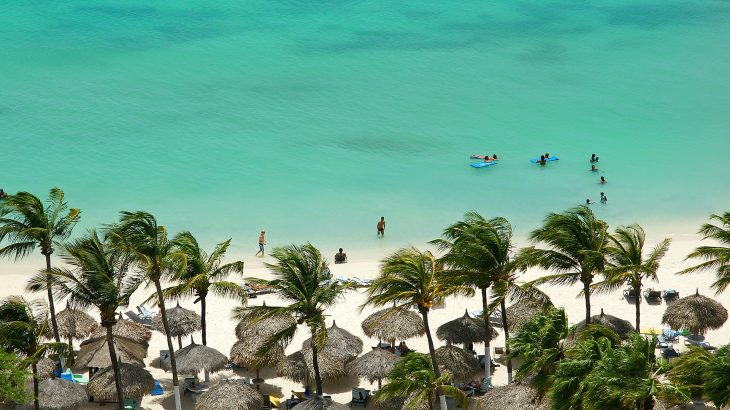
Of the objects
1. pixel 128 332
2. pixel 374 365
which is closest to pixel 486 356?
pixel 374 365

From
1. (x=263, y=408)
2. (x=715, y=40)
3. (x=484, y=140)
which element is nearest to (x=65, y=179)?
(x=484, y=140)

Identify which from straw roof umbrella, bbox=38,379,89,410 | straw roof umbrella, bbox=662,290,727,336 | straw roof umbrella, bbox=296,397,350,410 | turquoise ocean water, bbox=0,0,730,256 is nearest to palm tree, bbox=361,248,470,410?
straw roof umbrella, bbox=296,397,350,410

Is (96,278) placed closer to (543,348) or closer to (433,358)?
(433,358)

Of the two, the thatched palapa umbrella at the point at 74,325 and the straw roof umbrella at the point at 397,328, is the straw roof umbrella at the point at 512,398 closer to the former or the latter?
the straw roof umbrella at the point at 397,328

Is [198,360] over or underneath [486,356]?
over

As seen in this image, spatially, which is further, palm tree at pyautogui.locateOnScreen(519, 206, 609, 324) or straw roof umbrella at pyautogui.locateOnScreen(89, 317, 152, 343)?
straw roof umbrella at pyautogui.locateOnScreen(89, 317, 152, 343)

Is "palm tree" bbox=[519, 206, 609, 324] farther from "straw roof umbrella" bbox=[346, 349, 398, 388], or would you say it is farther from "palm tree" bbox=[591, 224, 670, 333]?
"straw roof umbrella" bbox=[346, 349, 398, 388]

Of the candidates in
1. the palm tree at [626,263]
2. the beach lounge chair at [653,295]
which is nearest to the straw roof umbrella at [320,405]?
the palm tree at [626,263]
